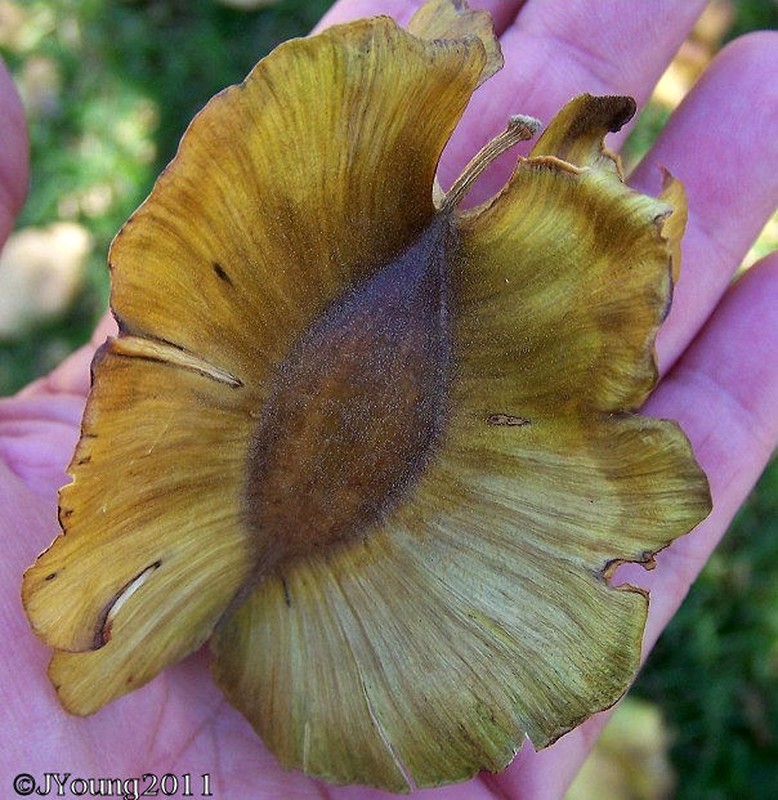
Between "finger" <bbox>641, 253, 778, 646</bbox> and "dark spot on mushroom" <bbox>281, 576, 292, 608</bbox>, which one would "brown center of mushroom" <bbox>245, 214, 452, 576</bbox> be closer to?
"dark spot on mushroom" <bbox>281, 576, 292, 608</bbox>

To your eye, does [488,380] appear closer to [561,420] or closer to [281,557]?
[561,420]

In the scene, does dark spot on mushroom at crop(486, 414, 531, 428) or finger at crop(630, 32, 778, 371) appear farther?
finger at crop(630, 32, 778, 371)

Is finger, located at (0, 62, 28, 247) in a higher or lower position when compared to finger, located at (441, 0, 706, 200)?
lower

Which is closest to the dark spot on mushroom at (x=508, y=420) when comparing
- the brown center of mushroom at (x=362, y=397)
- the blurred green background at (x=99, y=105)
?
the brown center of mushroom at (x=362, y=397)

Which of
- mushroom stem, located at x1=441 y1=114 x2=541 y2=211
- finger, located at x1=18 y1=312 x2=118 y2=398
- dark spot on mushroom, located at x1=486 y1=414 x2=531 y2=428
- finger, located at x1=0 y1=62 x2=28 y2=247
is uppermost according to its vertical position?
mushroom stem, located at x1=441 y1=114 x2=541 y2=211

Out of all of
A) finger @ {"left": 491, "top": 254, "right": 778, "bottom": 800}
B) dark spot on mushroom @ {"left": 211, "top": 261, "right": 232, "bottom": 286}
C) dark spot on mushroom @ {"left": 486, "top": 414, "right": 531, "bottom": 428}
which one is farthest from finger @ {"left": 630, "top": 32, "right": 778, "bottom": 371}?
dark spot on mushroom @ {"left": 211, "top": 261, "right": 232, "bottom": 286}

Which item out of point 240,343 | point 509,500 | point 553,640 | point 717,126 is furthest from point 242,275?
point 717,126
